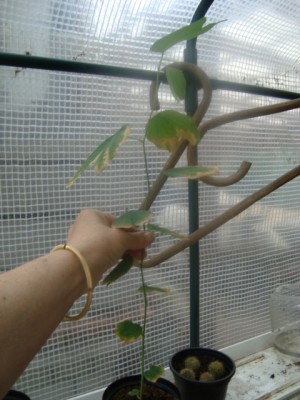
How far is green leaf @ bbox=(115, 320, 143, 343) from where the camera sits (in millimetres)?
546

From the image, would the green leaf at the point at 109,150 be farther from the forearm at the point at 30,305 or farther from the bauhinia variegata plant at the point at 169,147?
the forearm at the point at 30,305

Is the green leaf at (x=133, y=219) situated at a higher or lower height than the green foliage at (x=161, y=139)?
lower

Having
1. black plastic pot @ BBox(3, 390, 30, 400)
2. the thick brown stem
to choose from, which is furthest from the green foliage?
black plastic pot @ BBox(3, 390, 30, 400)

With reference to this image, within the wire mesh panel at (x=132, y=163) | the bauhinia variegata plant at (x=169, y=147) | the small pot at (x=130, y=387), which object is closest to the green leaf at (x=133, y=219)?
the bauhinia variegata plant at (x=169, y=147)

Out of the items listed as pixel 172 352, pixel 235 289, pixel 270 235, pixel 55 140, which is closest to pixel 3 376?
pixel 55 140

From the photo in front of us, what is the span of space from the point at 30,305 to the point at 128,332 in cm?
26

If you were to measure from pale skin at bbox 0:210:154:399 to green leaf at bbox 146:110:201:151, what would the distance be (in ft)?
0.45

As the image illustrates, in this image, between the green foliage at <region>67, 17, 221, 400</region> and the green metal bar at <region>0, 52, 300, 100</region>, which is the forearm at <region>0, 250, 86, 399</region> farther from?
the green metal bar at <region>0, 52, 300, 100</region>

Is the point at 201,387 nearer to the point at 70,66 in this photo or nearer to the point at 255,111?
the point at 255,111

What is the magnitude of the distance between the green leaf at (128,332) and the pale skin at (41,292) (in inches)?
6.5

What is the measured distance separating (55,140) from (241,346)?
77 cm

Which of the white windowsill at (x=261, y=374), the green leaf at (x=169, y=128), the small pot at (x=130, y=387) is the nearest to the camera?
the green leaf at (x=169, y=128)

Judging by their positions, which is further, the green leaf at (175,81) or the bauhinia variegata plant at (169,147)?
the green leaf at (175,81)

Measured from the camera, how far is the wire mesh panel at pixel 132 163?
25.1 inches
